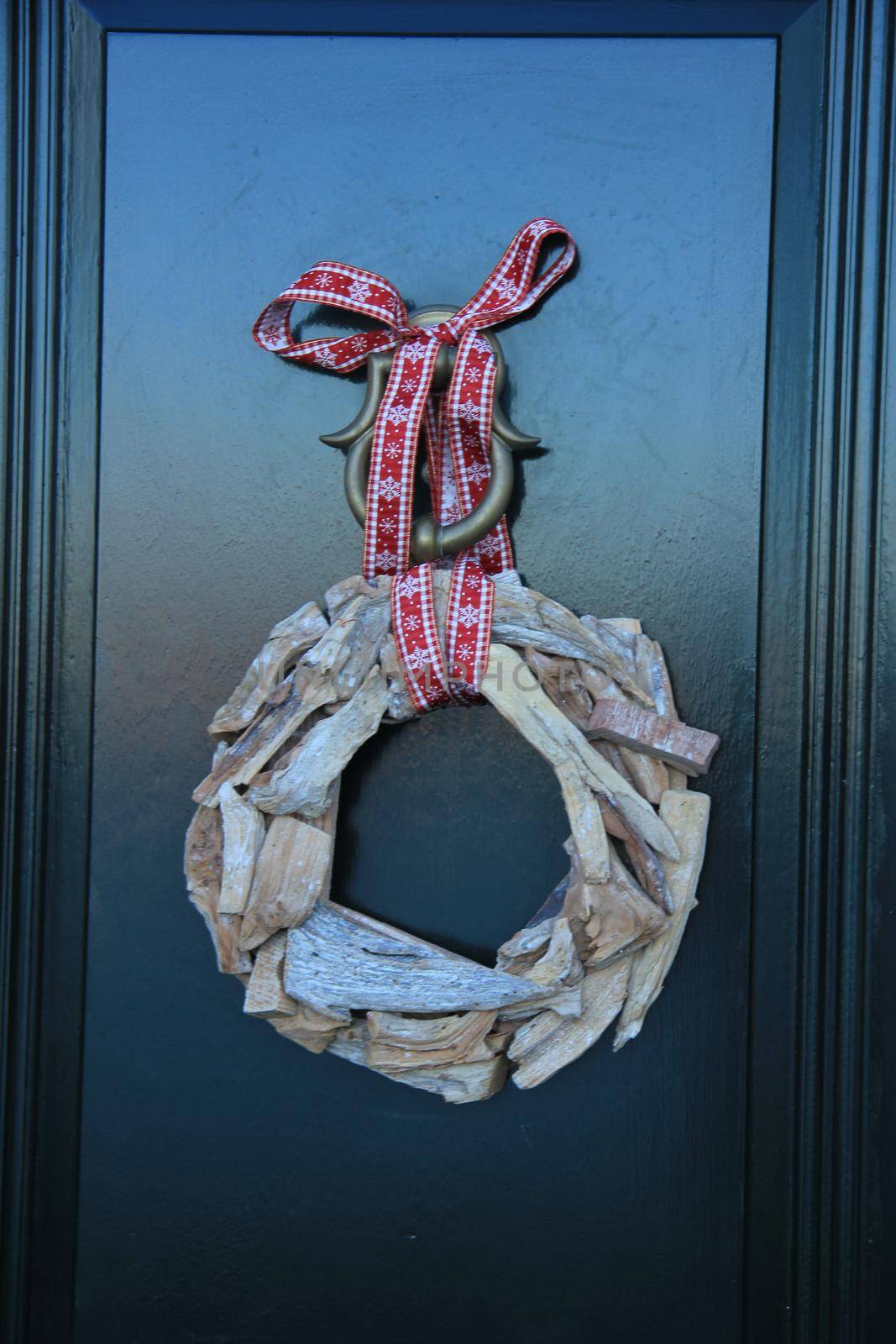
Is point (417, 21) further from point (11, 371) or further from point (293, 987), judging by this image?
point (293, 987)

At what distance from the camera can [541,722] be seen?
2.37 feet

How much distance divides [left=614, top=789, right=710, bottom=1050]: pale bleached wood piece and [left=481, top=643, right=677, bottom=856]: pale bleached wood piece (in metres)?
0.04

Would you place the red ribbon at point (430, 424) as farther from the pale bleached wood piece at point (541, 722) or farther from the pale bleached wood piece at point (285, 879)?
the pale bleached wood piece at point (285, 879)

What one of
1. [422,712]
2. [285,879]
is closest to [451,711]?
[422,712]

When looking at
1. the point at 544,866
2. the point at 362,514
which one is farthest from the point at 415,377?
the point at 544,866

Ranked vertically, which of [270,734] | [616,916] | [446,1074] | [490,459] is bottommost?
[446,1074]

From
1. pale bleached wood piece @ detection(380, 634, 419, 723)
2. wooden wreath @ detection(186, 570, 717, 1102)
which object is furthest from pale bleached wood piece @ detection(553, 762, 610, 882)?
pale bleached wood piece @ detection(380, 634, 419, 723)

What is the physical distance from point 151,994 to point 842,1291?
0.53 m

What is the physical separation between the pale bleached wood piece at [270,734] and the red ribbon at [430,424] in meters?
0.07

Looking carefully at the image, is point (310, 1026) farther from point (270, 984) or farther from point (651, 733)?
point (651, 733)

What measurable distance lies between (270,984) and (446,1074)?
5.1 inches

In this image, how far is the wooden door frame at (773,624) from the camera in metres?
0.79

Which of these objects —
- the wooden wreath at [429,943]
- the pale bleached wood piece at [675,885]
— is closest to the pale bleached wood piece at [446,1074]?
the wooden wreath at [429,943]

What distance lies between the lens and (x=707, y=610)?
2.64 ft
